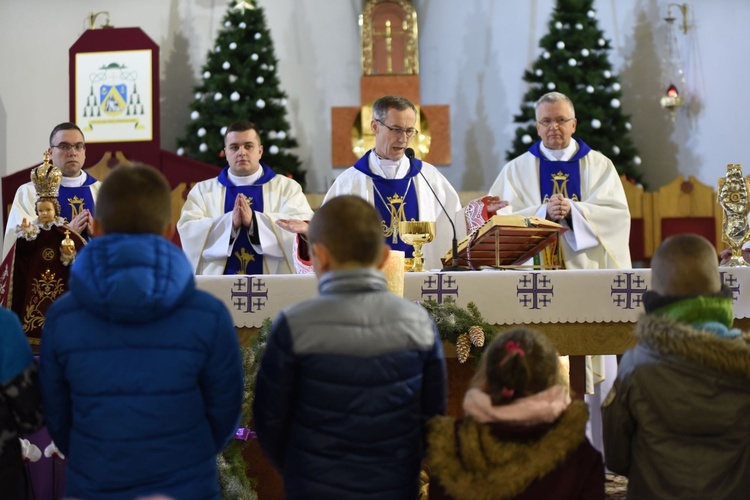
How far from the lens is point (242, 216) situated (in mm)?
5586

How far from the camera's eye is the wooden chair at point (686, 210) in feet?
29.8

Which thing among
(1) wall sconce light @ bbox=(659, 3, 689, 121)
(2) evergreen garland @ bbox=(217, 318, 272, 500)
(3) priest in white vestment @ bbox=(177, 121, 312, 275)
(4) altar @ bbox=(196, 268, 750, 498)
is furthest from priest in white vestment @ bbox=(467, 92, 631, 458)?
(1) wall sconce light @ bbox=(659, 3, 689, 121)

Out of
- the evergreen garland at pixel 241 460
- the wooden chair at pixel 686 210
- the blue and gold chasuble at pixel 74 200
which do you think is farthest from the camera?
the wooden chair at pixel 686 210

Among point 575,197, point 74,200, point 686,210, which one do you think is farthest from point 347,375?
point 686,210

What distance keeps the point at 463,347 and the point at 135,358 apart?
175 cm

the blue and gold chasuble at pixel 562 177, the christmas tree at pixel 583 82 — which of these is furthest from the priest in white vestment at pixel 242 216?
the christmas tree at pixel 583 82

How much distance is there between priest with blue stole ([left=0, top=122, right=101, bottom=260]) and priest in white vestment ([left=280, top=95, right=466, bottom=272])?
1.68m

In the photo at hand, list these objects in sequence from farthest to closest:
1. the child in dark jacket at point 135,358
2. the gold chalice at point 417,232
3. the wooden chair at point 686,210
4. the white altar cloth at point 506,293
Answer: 1. the wooden chair at point 686,210
2. the gold chalice at point 417,232
3. the white altar cloth at point 506,293
4. the child in dark jacket at point 135,358

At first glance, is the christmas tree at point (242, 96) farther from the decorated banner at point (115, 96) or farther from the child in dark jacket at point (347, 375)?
the child in dark jacket at point (347, 375)

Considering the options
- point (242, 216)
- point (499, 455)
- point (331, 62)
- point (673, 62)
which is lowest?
point (499, 455)

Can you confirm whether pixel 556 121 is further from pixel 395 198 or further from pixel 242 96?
pixel 242 96

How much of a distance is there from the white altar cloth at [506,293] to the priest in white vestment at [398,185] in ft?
4.33

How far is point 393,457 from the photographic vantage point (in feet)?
7.97

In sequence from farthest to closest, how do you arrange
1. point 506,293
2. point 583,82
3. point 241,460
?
point 583,82 < point 506,293 < point 241,460
